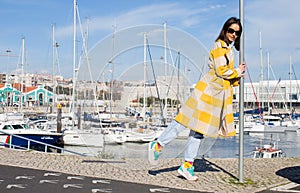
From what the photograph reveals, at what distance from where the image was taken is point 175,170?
859 cm

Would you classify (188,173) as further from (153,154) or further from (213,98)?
(213,98)

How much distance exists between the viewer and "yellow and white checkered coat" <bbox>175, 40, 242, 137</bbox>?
6922 millimetres

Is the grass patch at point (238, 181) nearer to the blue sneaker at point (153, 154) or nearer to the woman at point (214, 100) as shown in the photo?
the woman at point (214, 100)

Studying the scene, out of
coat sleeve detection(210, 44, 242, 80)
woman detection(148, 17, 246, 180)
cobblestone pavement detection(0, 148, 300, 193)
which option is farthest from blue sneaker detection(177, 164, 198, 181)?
coat sleeve detection(210, 44, 242, 80)

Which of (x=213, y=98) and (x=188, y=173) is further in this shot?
(x=188, y=173)

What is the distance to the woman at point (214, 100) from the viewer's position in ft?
22.7

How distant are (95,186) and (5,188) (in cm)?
142

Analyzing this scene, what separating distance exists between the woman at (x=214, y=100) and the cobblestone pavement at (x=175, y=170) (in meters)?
0.66

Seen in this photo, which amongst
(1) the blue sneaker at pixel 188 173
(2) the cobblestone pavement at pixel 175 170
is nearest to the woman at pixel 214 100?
(1) the blue sneaker at pixel 188 173

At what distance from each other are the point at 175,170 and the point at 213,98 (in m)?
2.24

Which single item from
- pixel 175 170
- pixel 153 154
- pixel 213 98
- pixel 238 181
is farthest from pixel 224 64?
pixel 175 170

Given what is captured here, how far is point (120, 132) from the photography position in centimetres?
848

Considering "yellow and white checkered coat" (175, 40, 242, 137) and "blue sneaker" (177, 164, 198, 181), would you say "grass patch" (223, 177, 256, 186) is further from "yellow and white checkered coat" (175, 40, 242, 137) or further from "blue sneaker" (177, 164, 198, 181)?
"yellow and white checkered coat" (175, 40, 242, 137)

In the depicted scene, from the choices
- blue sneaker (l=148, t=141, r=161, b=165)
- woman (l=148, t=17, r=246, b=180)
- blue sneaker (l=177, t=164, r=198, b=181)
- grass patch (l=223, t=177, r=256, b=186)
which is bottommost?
grass patch (l=223, t=177, r=256, b=186)
